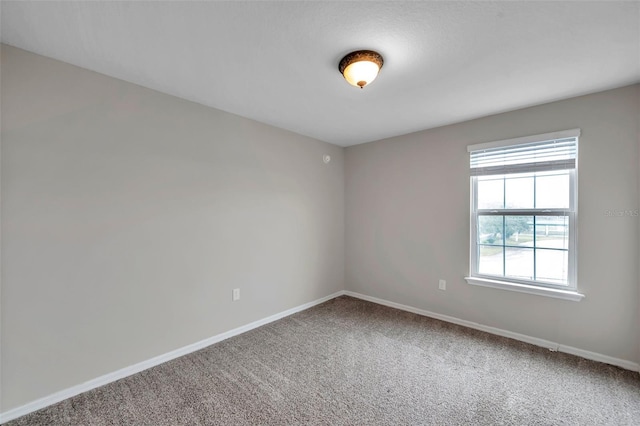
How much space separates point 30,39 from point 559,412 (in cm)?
418

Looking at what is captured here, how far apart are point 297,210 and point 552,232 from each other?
2773 mm

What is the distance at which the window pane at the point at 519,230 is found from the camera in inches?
111

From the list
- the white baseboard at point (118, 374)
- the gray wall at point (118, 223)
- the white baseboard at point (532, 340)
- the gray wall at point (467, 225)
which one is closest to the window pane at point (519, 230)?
the gray wall at point (467, 225)

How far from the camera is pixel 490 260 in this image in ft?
10.1

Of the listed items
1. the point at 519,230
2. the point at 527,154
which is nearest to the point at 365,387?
the point at 519,230

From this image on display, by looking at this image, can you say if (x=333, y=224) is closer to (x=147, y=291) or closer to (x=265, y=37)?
(x=147, y=291)

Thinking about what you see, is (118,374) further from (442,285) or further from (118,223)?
(442,285)

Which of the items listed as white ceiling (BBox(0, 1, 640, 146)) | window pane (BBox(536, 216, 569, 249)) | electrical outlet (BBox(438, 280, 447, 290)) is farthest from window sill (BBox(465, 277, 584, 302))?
white ceiling (BBox(0, 1, 640, 146))

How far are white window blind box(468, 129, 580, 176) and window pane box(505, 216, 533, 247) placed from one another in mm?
502

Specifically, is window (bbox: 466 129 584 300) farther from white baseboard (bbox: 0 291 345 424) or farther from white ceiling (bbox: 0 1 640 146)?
white baseboard (bbox: 0 291 345 424)

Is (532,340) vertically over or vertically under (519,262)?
→ under

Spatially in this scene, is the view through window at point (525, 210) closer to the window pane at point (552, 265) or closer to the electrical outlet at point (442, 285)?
the window pane at point (552, 265)

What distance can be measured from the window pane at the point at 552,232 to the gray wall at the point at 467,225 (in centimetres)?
12

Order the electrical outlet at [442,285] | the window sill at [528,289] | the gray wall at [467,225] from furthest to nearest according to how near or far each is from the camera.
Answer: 1. the electrical outlet at [442,285]
2. the window sill at [528,289]
3. the gray wall at [467,225]
